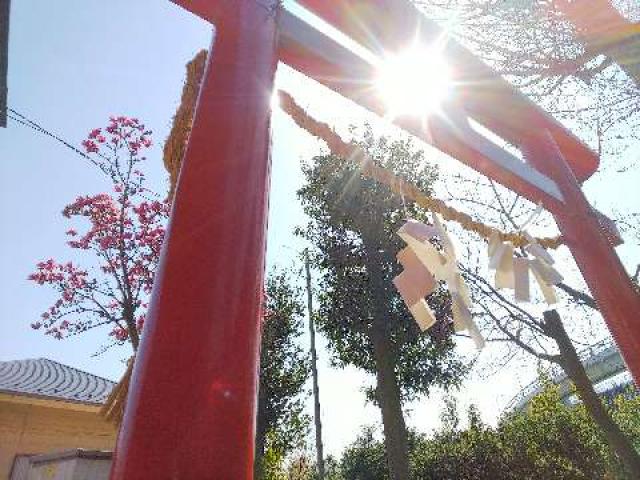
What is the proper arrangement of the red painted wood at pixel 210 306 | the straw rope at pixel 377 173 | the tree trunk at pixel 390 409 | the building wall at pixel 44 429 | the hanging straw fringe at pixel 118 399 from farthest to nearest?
the tree trunk at pixel 390 409, the building wall at pixel 44 429, the straw rope at pixel 377 173, the hanging straw fringe at pixel 118 399, the red painted wood at pixel 210 306

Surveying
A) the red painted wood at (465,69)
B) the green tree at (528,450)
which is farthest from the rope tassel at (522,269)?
the green tree at (528,450)

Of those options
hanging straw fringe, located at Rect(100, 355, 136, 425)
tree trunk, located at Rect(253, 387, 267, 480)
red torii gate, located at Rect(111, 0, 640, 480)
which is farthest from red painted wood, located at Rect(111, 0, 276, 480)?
tree trunk, located at Rect(253, 387, 267, 480)

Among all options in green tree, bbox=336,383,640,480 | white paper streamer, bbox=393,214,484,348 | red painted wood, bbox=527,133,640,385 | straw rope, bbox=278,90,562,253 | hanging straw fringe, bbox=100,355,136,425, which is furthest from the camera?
green tree, bbox=336,383,640,480

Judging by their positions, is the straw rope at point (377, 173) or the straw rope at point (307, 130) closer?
the straw rope at point (307, 130)

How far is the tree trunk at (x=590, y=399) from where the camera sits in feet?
22.2

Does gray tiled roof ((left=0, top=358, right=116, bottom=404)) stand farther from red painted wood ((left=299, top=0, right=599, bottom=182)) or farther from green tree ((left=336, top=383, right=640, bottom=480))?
red painted wood ((left=299, top=0, right=599, bottom=182))

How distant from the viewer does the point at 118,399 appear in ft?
3.66

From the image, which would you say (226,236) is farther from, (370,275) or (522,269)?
(370,275)

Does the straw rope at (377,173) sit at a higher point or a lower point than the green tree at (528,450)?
lower

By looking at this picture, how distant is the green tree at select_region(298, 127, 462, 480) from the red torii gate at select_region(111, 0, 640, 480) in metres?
12.2

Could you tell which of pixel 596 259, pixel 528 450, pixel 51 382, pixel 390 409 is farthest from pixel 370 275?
pixel 596 259

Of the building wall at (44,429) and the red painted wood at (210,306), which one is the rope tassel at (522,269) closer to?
the red painted wood at (210,306)

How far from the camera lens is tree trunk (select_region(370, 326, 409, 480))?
11695mm

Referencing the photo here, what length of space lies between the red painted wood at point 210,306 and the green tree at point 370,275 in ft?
42.4
